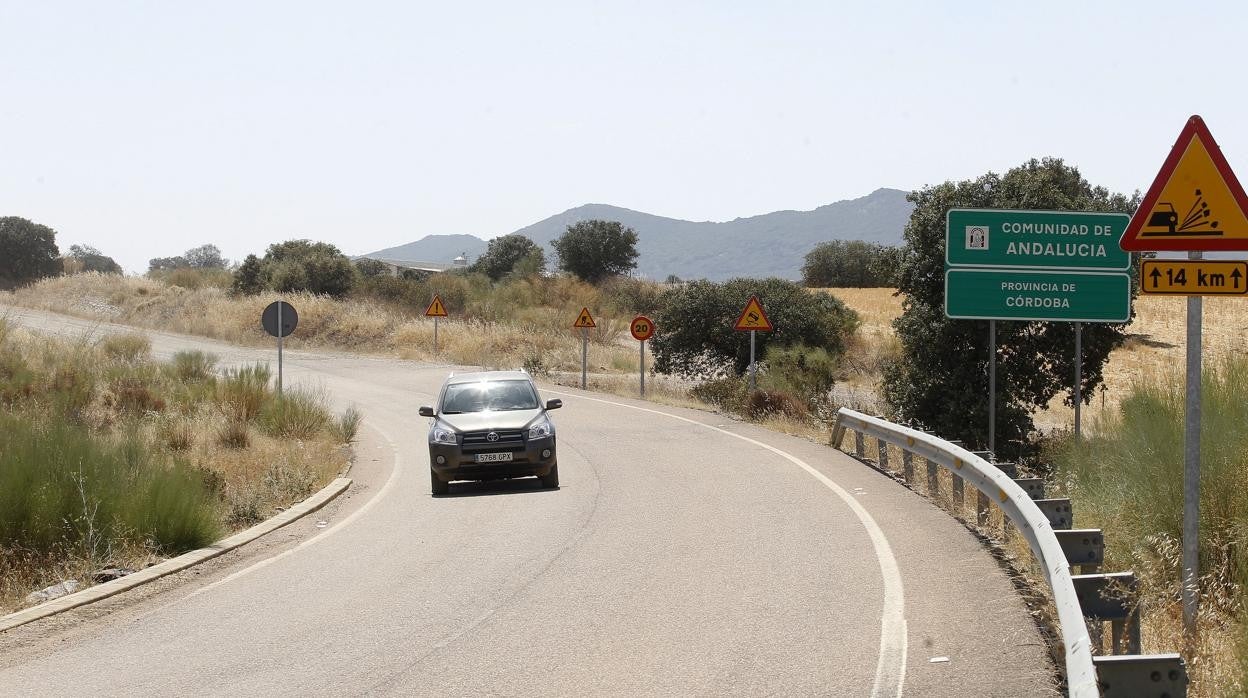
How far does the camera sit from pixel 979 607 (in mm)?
8141

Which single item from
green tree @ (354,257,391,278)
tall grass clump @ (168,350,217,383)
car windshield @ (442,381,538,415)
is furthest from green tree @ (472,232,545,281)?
car windshield @ (442,381,538,415)

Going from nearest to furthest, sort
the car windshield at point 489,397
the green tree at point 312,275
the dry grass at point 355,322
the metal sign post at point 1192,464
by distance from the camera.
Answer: the metal sign post at point 1192,464 → the car windshield at point 489,397 → the dry grass at point 355,322 → the green tree at point 312,275

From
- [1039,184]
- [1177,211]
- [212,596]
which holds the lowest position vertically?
[212,596]

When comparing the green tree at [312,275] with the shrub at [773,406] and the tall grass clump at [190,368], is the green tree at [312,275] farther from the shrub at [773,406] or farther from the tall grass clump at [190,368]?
the shrub at [773,406]

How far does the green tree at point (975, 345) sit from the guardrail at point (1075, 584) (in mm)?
9987

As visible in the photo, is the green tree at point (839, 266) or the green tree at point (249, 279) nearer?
the green tree at point (249, 279)

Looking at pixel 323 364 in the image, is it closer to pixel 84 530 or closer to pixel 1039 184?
pixel 1039 184

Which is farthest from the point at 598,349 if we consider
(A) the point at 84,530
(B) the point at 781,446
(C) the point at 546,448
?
(A) the point at 84,530

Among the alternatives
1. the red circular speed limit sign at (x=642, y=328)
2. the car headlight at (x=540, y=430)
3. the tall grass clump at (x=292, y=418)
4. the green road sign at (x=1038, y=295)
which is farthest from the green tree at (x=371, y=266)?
the green road sign at (x=1038, y=295)

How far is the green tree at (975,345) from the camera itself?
2328 centimetres

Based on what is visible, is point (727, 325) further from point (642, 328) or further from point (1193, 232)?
point (1193, 232)

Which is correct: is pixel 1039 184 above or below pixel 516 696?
above

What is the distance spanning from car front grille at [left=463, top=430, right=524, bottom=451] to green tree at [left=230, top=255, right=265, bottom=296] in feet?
179

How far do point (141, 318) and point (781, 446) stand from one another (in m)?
51.6
